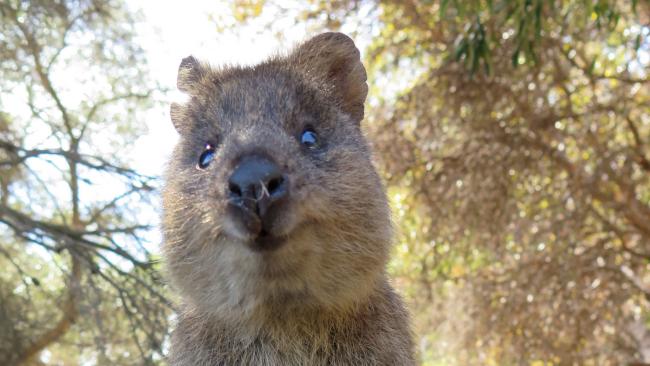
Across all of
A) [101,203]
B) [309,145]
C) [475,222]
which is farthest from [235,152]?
[475,222]

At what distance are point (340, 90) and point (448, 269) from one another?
7.06 meters

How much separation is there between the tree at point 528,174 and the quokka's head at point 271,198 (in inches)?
231

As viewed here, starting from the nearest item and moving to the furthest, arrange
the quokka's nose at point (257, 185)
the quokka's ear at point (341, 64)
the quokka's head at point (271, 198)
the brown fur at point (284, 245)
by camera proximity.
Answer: the quokka's nose at point (257, 185), the quokka's head at point (271, 198), the brown fur at point (284, 245), the quokka's ear at point (341, 64)

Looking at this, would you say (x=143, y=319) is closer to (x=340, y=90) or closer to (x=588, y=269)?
(x=340, y=90)

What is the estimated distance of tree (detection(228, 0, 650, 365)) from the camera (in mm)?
8836

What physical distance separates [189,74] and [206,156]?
726 millimetres

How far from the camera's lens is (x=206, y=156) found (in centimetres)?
284

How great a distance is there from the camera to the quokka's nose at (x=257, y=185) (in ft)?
7.16

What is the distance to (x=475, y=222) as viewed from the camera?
9.05 m

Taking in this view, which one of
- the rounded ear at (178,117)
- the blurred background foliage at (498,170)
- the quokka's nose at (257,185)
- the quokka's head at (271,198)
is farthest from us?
the blurred background foliage at (498,170)

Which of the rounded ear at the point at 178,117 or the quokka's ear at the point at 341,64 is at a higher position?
the rounded ear at the point at 178,117

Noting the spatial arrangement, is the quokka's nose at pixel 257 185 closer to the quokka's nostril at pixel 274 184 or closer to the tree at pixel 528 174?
the quokka's nostril at pixel 274 184

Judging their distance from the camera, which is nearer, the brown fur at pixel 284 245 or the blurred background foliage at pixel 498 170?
the brown fur at pixel 284 245

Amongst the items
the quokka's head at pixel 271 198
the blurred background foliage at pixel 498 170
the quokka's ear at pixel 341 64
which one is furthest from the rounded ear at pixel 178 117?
the blurred background foliage at pixel 498 170
